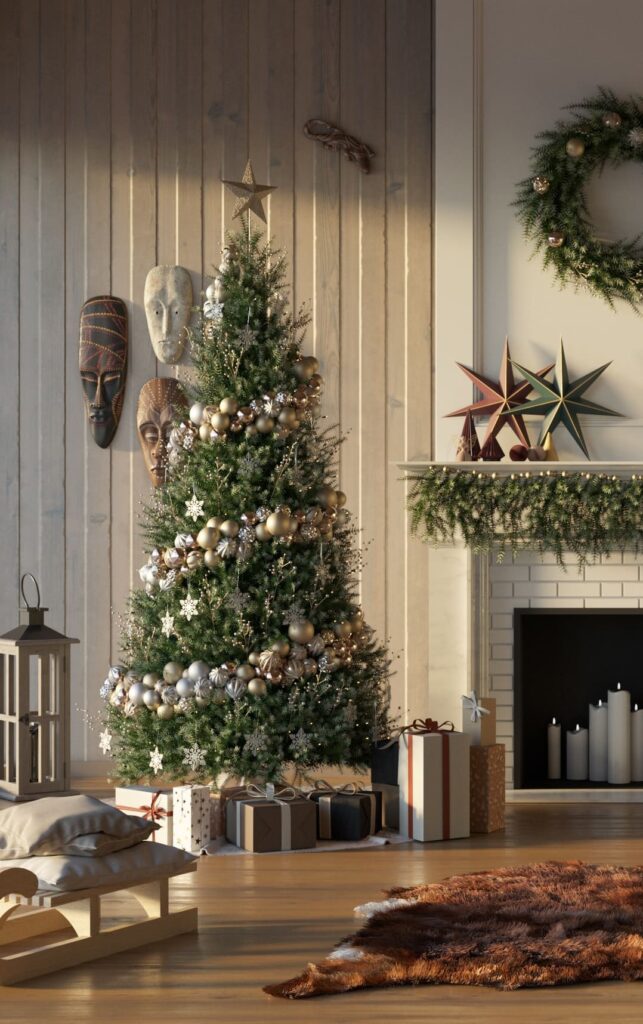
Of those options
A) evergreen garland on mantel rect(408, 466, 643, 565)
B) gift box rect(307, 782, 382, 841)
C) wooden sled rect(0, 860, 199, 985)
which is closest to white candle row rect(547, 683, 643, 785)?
evergreen garland on mantel rect(408, 466, 643, 565)

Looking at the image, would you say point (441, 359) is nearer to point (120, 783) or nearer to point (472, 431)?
point (472, 431)

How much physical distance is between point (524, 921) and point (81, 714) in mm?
2915

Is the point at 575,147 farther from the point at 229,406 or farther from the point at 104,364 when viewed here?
the point at 104,364

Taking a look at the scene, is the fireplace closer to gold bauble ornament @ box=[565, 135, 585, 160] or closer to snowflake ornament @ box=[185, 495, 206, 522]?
snowflake ornament @ box=[185, 495, 206, 522]

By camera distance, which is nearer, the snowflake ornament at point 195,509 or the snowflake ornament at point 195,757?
the snowflake ornament at point 195,757

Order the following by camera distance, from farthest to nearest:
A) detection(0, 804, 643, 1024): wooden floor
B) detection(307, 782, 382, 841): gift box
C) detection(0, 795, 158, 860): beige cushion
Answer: detection(307, 782, 382, 841): gift box < detection(0, 795, 158, 860): beige cushion < detection(0, 804, 643, 1024): wooden floor

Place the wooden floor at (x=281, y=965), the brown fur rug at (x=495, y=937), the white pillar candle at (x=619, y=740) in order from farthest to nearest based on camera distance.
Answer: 1. the white pillar candle at (x=619, y=740)
2. the brown fur rug at (x=495, y=937)
3. the wooden floor at (x=281, y=965)

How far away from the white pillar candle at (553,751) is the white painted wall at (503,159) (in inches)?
48.3

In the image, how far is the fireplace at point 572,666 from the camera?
5418 millimetres

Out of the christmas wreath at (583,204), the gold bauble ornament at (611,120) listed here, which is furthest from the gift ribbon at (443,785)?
the gold bauble ornament at (611,120)

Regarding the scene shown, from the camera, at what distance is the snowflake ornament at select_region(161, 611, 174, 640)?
4418 mm

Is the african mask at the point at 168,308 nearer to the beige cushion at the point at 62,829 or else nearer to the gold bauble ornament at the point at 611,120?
the gold bauble ornament at the point at 611,120

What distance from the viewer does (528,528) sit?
5039mm

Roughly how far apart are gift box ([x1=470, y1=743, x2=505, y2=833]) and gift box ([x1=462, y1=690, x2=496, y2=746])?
0.04 m
